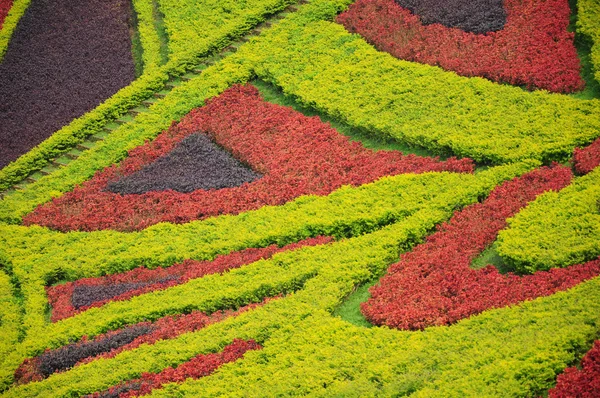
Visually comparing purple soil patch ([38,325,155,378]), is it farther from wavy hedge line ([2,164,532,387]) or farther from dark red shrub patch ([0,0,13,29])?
dark red shrub patch ([0,0,13,29])

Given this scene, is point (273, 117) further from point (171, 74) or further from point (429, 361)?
point (429, 361)

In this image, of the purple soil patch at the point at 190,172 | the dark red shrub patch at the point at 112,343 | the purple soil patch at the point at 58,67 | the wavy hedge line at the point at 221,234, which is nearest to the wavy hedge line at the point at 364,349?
the dark red shrub patch at the point at 112,343

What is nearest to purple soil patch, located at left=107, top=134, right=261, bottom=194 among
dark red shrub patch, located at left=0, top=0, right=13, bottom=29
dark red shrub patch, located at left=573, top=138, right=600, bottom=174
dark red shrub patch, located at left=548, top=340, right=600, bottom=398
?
dark red shrub patch, located at left=573, top=138, right=600, bottom=174

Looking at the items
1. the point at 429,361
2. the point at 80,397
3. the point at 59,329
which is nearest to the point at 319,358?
the point at 429,361

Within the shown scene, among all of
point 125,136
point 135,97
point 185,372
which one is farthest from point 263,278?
point 135,97

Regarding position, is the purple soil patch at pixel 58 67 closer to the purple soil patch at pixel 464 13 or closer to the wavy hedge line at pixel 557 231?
the purple soil patch at pixel 464 13

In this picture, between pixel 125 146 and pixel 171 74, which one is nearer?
pixel 125 146

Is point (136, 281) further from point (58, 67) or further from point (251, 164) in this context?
point (58, 67)
